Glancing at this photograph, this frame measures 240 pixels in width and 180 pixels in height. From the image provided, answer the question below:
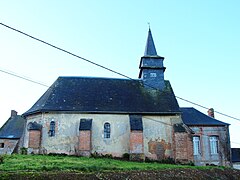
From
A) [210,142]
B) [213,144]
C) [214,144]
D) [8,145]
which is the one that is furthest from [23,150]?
[214,144]

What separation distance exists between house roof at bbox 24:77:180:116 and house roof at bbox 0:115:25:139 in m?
5.87

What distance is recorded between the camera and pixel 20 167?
14641 mm

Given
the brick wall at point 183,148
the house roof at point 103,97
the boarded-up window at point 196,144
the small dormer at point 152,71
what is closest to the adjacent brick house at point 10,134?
the house roof at point 103,97

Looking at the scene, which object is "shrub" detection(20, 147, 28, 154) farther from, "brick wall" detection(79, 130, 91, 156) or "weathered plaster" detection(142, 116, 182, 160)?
"weathered plaster" detection(142, 116, 182, 160)

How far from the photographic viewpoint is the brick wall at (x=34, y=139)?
24.8 m

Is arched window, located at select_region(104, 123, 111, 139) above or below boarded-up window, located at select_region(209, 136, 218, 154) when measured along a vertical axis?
above

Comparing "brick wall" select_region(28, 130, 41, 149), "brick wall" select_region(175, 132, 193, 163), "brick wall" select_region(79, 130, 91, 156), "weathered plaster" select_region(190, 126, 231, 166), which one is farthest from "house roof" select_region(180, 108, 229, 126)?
"brick wall" select_region(28, 130, 41, 149)

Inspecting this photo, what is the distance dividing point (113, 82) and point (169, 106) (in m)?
6.80

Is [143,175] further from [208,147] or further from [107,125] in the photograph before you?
[208,147]

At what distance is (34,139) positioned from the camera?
24.9 metres

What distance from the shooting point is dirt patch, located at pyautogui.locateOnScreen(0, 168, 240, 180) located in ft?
41.9

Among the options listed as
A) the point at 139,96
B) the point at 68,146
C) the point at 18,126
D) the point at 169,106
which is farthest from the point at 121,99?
the point at 18,126

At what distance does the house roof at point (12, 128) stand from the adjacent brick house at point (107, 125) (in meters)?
5.52

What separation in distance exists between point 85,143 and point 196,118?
12980mm
